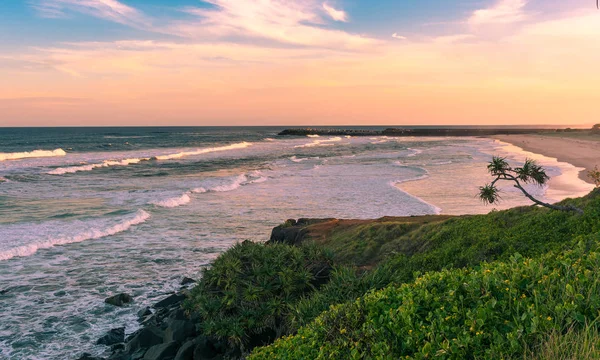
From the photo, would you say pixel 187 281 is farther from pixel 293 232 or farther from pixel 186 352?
pixel 186 352

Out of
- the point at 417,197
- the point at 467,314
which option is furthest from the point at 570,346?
the point at 417,197

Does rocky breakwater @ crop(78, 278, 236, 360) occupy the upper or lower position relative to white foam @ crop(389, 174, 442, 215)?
lower

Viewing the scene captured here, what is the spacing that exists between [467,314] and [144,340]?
7.67 m

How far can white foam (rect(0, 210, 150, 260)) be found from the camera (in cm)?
1706

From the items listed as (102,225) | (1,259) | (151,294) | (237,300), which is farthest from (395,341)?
(102,225)

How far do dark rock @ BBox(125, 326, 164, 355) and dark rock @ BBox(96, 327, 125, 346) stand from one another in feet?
1.45

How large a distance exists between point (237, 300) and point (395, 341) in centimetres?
515

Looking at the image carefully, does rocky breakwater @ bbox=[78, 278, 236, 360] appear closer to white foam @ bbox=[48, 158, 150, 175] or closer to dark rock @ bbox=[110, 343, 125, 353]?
dark rock @ bbox=[110, 343, 125, 353]

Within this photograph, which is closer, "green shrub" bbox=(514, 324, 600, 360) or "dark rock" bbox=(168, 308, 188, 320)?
"green shrub" bbox=(514, 324, 600, 360)

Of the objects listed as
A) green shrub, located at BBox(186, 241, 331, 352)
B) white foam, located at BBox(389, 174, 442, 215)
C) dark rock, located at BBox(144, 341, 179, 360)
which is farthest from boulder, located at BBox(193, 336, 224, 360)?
white foam, located at BBox(389, 174, 442, 215)

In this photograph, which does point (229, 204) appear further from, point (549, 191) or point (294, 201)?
point (549, 191)

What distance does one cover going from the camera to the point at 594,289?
4.51m

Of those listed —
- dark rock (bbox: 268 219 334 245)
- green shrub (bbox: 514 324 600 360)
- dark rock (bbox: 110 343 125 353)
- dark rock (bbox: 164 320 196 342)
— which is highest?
green shrub (bbox: 514 324 600 360)

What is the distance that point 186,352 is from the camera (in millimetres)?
9094
